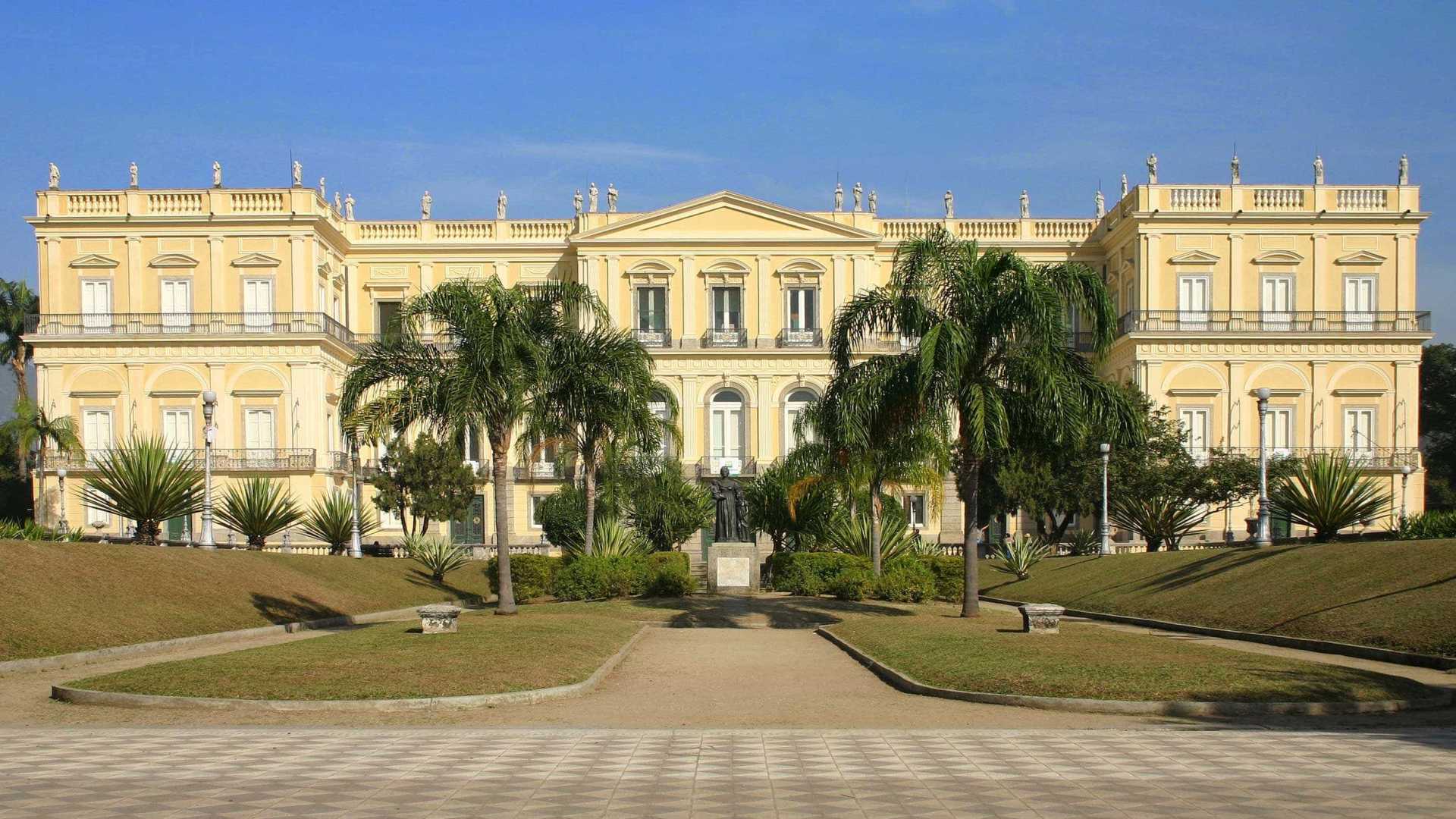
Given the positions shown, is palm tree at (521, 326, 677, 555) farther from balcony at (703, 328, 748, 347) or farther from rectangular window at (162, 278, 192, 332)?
rectangular window at (162, 278, 192, 332)

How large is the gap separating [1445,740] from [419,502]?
4080 cm

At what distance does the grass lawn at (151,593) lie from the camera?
747 inches

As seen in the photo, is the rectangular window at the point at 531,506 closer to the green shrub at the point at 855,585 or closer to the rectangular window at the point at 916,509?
the rectangular window at the point at 916,509

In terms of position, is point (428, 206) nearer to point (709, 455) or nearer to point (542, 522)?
point (709, 455)

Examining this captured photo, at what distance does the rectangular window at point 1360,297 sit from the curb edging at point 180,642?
42.6 metres

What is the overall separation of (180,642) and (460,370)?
648 centimetres

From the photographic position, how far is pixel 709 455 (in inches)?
2333

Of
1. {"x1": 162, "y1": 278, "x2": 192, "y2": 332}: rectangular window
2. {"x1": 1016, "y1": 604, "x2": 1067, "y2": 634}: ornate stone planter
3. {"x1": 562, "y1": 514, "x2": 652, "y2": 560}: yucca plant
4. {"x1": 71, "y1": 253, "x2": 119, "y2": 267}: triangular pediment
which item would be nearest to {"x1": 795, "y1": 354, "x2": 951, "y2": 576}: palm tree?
{"x1": 1016, "y1": 604, "x2": 1067, "y2": 634}: ornate stone planter

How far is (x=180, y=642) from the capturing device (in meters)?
20.6

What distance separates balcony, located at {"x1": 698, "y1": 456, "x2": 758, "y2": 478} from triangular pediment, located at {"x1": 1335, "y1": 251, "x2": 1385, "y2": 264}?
25189 mm

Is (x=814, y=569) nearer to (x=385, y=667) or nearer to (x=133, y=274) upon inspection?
(x=385, y=667)

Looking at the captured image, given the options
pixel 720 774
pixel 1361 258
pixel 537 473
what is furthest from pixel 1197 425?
pixel 720 774

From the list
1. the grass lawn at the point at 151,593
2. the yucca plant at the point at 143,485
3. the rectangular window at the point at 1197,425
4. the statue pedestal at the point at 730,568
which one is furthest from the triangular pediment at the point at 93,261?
the rectangular window at the point at 1197,425

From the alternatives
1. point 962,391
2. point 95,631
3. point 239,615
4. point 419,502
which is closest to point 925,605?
point 962,391
